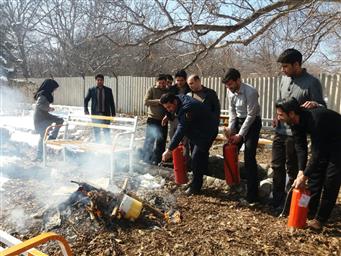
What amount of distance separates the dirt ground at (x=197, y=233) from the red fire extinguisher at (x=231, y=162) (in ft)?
1.09

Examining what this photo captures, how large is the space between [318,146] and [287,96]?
88cm

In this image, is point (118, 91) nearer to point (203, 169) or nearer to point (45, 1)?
point (203, 169)

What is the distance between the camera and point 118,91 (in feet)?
51.2

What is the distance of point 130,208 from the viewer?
4.01m

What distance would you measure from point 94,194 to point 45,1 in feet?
78.9

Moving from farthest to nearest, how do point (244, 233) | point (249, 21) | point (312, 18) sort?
point (249, 21) → point (312, 18) → point (244, 233)

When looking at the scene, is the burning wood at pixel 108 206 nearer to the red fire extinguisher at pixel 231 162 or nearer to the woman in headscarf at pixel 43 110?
the red fire extinguisher at pixel 231 162

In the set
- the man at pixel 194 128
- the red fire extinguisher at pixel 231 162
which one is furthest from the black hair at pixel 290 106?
the man at pixel 194 128

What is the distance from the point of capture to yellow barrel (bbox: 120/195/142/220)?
4000 mm

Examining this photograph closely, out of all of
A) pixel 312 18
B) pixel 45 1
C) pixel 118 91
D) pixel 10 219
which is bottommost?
pixel 10 219

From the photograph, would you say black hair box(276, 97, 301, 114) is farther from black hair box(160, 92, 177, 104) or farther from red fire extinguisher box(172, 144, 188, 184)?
red fire extinguisher box(172, 144, 188, 184)

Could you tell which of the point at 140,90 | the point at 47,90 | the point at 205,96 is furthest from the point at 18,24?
the point at 205,96

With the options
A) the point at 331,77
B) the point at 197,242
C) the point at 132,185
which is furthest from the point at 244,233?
the point at 331,77

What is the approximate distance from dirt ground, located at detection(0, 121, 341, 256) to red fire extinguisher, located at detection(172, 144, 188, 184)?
0.49m
